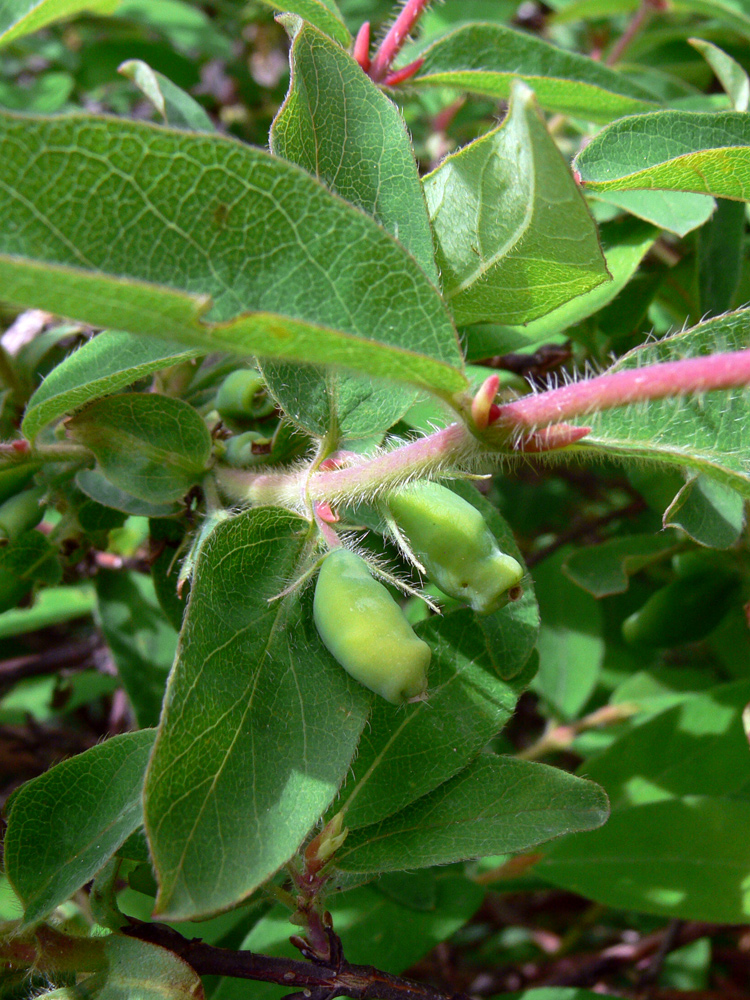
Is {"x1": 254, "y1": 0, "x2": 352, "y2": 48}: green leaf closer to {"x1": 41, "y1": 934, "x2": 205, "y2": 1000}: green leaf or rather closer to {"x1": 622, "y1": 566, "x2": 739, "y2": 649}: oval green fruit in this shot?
{"x1": 622, "y1": 566, "x2": 739, "y2": 649}: oval green fruit

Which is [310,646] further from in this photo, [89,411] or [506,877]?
[506,877]

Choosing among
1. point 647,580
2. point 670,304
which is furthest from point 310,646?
point 647,580

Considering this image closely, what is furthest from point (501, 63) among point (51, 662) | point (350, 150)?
point (51, 662)

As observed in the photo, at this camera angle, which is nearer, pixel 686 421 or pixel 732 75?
pixel 686 421

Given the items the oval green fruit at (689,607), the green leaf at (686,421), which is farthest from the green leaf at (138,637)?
the green leaf at (686,421)

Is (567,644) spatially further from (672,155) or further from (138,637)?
(672,155)

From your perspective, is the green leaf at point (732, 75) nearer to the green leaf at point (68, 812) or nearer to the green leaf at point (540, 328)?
the green leaf at point (540, 328)
